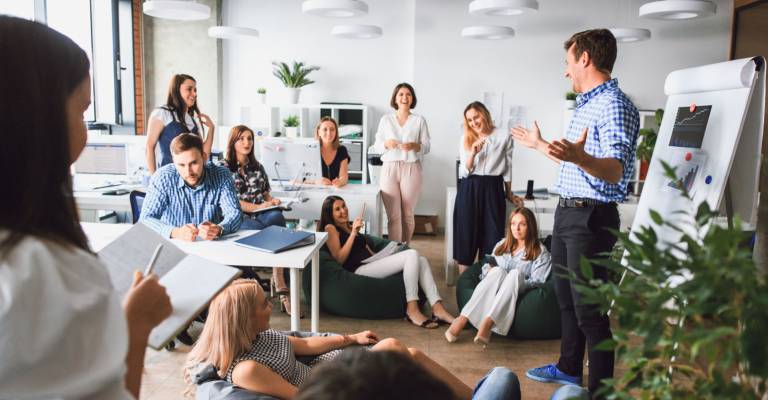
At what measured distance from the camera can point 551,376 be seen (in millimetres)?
3105

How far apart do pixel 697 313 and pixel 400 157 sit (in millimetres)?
4736

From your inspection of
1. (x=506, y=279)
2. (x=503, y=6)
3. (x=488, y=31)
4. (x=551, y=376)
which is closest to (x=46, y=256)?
(x=551, y=376)

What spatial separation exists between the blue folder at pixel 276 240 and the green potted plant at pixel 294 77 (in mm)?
4185

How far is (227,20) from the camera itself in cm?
762

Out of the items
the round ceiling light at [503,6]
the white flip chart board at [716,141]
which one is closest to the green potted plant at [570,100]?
the round ceiling light at [503,6]

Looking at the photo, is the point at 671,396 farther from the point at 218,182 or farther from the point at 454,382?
the point at 218,182

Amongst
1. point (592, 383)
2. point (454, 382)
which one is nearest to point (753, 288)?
point (454, 382)

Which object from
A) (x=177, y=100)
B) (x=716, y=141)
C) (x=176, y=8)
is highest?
(x=176, y=8)

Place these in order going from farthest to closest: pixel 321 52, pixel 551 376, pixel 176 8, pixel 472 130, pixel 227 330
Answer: pixel 321 52
pixel 472 130
pixel 176 8
pixel 551 376
pixel 227 330

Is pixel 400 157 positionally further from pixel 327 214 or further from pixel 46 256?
pixel 46 256

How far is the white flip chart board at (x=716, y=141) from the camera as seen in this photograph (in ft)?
7.48

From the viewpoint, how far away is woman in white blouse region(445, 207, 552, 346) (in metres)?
3.69

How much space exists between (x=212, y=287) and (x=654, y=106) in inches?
262

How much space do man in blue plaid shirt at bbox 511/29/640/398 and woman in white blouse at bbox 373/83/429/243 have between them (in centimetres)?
289
